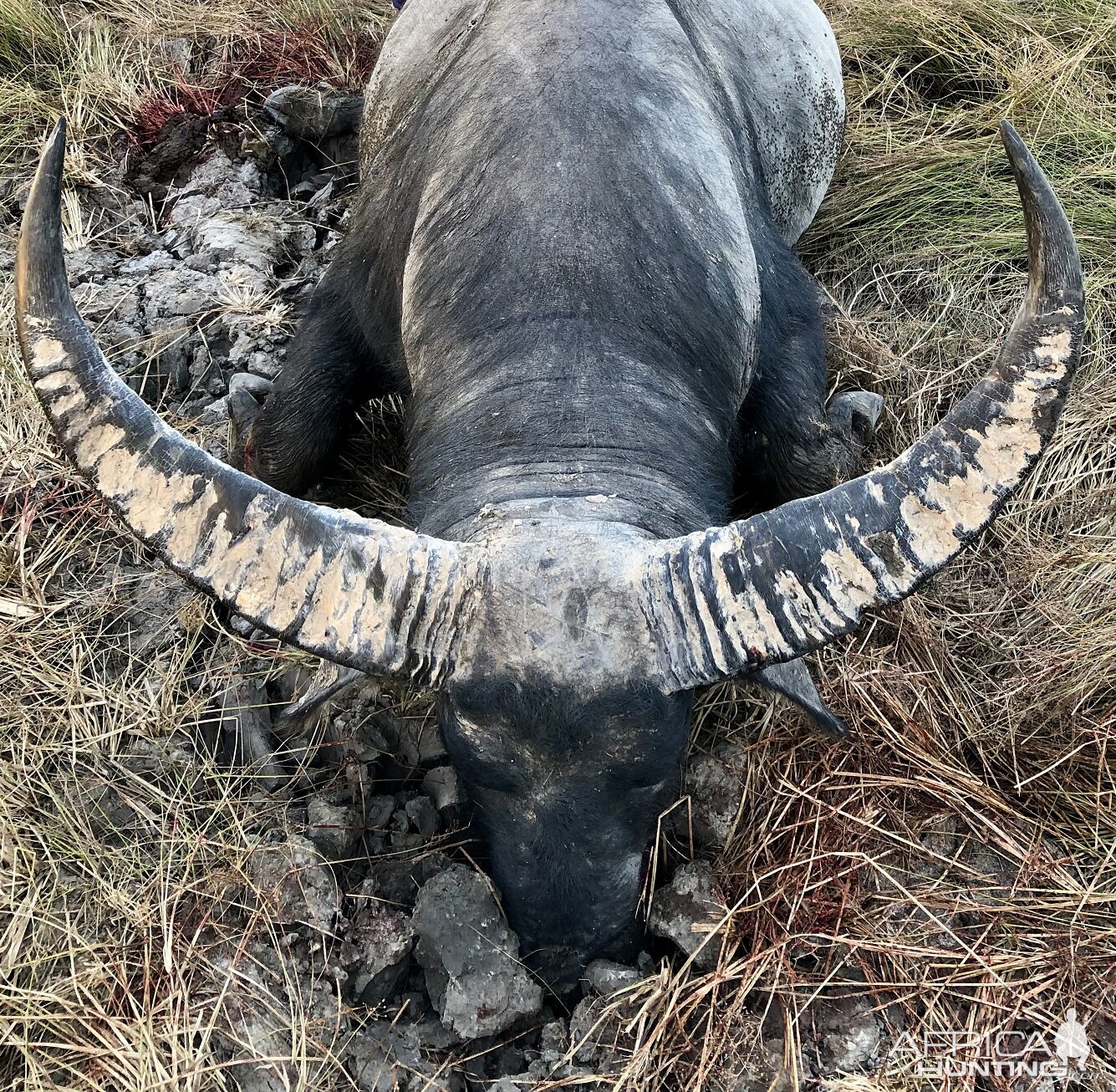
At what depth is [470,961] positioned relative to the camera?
2488mm

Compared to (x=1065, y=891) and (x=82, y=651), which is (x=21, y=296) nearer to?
(x=82, y=651)

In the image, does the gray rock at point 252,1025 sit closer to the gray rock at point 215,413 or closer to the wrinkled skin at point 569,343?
the wrinkled skin at point 569,343

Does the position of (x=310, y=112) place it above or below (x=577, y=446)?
below

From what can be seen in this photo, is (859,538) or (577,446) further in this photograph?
(577,446)

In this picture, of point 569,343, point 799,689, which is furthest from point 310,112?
point 799,689

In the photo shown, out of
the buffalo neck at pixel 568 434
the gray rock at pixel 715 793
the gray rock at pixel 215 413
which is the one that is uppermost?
the buffalo neck at pixel 568 434

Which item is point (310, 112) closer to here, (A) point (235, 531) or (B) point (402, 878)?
(A) point (235, 531)

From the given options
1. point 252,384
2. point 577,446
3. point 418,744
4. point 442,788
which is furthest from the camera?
point 252,384

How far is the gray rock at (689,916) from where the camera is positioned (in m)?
2.64

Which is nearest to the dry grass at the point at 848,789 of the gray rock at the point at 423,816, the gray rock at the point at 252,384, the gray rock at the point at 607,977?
the gray rock at the point at 607,977

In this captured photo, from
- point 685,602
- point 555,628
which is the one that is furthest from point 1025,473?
point 555,628

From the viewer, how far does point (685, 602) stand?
2.02m

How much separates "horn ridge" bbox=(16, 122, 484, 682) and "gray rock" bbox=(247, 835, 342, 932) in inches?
37.8

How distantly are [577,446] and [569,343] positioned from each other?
0.98ft
